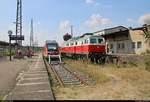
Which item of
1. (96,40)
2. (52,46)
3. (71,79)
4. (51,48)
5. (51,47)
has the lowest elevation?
(71,79)

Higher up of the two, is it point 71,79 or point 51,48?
point 51,48

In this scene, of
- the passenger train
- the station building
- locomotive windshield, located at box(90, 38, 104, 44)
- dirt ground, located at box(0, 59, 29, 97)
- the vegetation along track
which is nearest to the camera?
dirt ground, located at box(0, 59, 29, 97)

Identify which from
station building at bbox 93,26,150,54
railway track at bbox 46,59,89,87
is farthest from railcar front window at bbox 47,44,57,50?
railway track at bbox 46,59,89,87

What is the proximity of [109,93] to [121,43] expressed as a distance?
35.0 metres

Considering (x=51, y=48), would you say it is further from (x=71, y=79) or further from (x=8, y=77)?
(x=71, y=79)

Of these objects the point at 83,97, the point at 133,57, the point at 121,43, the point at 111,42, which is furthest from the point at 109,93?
the point at 111,42

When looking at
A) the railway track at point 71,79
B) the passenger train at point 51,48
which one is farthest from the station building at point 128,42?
the railway track at point 71,79

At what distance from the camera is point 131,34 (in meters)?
42.6

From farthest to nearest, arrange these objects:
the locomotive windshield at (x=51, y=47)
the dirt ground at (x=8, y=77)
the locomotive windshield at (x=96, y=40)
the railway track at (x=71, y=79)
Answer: the locomotive windshield at (x=51, y=47)
the locomotive windshield at (x=96, y=40)
the railway track at (x=71, y=79)
the dirt ground at (x=8, y=77)

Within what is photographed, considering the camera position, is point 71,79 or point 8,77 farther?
point 8,77

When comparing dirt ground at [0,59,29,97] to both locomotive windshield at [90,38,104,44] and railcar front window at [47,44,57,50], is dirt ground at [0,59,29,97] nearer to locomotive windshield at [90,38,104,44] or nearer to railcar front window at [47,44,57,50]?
locomotive windshield at [90,38,104,44]

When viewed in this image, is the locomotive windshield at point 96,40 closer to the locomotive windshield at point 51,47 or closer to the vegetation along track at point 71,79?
the locomotive windshield at point 51,47

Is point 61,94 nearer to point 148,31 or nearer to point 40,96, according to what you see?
point 40,96

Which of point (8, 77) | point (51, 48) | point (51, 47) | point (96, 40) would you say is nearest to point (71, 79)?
point (8, 77)
